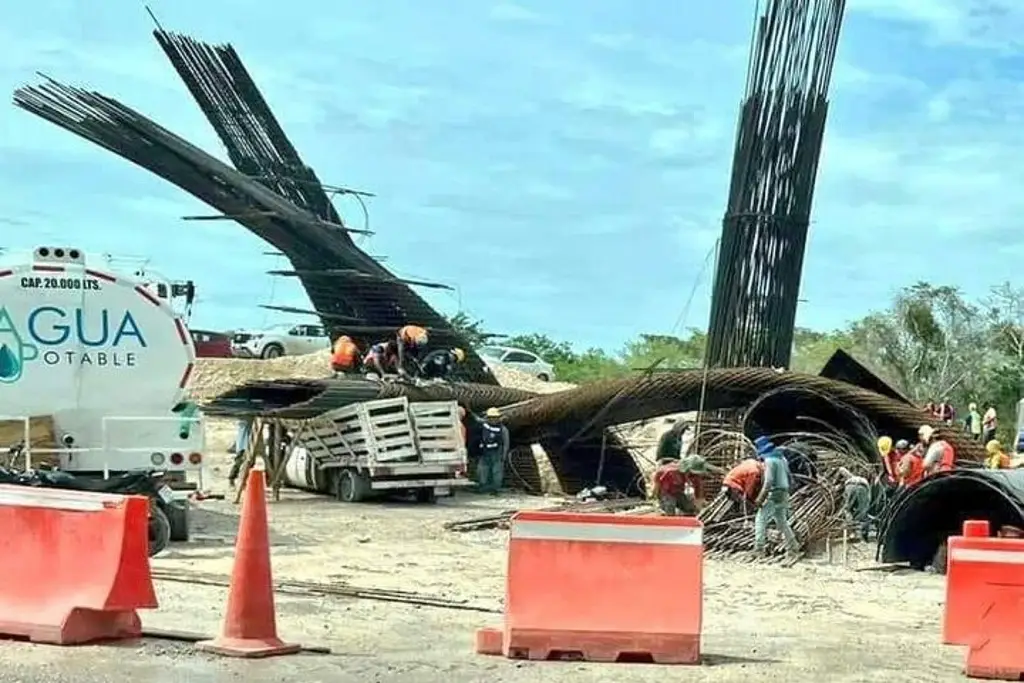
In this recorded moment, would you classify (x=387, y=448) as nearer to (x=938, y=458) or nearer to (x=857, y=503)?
(x=857, y=503)

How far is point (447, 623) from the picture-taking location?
38.9 feet

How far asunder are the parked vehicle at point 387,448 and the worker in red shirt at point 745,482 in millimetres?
7034

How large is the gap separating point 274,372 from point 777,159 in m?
20.6

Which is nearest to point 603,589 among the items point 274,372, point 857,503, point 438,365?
point 857,503

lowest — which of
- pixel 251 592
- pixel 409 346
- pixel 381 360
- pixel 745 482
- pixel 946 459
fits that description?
pixel 251 592

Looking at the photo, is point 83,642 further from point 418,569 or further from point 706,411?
point 706,411

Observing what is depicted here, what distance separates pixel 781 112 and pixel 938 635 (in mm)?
13417

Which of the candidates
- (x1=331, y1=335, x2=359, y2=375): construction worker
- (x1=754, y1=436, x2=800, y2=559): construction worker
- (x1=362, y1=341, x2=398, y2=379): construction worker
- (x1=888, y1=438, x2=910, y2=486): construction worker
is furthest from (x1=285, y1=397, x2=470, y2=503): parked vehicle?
(x1=754, y1=436, x2=800, y2=559): construction worker

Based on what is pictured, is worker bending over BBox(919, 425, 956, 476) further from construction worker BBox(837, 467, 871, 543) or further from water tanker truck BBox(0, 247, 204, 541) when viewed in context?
water tanker truck BBox(0, 247, 204, 541)

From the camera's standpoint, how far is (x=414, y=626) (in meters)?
11.6

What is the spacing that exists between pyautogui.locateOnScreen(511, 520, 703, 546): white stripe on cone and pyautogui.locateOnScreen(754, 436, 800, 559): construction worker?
8078mm

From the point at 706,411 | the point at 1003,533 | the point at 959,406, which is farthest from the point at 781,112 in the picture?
the point at 959,406

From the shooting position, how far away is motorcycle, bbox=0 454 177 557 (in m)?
15.2

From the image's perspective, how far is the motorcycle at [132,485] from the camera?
49.7 ft
